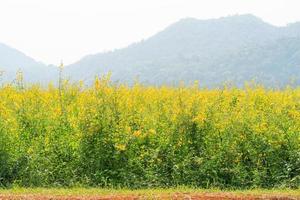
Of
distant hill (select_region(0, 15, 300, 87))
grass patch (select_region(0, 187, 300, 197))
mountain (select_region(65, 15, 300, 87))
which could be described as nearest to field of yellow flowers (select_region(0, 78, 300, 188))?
grass patch (select_region(0, 187, 300, 197))

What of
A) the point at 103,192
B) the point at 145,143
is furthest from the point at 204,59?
the point at 103,192

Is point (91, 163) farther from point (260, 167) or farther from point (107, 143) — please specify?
point (260, 167)

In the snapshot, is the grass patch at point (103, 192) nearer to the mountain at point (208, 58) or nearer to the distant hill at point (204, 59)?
the distant hill at point (204, 59)

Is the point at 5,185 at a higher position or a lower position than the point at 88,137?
lower

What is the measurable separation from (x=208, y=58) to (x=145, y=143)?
134762 millimetres

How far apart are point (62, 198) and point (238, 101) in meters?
7.35

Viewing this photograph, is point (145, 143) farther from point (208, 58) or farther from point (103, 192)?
point (208, 58)

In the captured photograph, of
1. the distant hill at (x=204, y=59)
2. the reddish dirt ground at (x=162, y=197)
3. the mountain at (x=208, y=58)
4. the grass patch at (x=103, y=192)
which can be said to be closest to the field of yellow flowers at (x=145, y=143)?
the grass patch at (x=103, y=192)

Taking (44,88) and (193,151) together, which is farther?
(44,88)

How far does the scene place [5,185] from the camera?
524 inches

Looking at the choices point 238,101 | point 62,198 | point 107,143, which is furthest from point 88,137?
point 238,101

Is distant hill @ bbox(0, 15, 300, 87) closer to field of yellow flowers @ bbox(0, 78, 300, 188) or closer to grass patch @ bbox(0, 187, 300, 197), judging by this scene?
field of yellow flowers @ bbox(0, 78, 300, 188)

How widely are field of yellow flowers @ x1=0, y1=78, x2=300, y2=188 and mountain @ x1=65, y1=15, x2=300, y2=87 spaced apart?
3230 inches

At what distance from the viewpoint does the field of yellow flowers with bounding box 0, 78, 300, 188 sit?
13.7m
